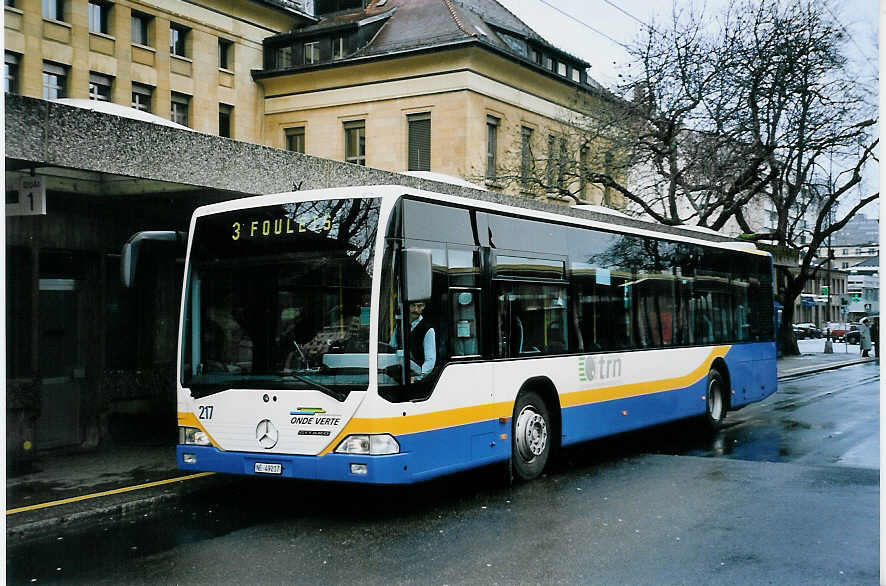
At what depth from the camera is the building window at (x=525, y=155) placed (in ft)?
115

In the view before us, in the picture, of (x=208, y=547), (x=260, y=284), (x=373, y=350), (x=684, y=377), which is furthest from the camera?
(x=684, y=377)

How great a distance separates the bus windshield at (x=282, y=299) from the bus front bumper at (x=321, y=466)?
56 centimetres

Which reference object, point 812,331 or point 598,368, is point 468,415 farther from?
point 812,331

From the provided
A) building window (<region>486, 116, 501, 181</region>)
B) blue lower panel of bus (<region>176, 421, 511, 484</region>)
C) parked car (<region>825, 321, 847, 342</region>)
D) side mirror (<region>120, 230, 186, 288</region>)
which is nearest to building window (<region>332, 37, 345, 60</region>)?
building window (<region>486, 116, 501, 181</region>)

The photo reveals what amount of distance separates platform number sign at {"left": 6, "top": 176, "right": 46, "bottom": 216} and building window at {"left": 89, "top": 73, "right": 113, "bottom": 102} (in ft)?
109

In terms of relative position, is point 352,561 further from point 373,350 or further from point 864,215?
point 864,215

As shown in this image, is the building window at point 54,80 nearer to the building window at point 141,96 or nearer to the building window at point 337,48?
the building window at point 141,96

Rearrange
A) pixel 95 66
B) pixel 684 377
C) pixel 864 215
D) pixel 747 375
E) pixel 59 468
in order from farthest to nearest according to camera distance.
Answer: pixel 95 66 < pixel 864 215 < pixel 747 375 < pixel 684 377 < pixel 59 468

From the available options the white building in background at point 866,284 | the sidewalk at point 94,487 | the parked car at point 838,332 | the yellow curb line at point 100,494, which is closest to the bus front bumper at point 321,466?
the sidewalk at point 94,487

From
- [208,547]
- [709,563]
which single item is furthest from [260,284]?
[709,563]

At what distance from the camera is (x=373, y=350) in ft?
26.3

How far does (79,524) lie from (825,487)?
6.89 meters

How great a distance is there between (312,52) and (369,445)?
4390 cm

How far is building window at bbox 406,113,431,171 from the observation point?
45781 mm
